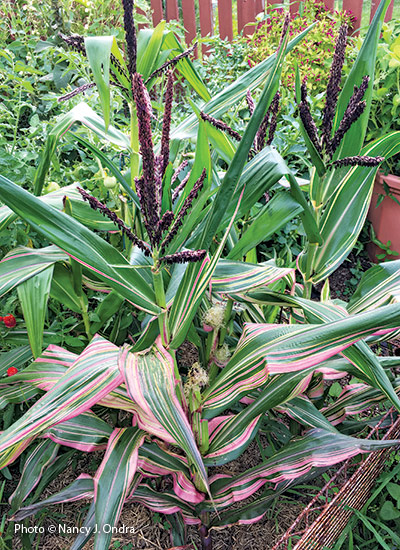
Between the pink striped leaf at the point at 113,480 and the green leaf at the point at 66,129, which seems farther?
the green leaf at the point at 66,129

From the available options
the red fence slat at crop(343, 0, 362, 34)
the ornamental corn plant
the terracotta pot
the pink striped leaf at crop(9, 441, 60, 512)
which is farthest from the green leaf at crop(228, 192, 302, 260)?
the red fence slat at crop(343, 0, 362, 34)

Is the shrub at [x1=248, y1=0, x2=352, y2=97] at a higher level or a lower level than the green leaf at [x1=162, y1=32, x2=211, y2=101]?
lower

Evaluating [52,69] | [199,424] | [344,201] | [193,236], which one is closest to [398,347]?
[344,201]

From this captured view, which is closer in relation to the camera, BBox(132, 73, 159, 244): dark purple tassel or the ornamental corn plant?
BBox(132, 73, 159, 244): dark purple tassel

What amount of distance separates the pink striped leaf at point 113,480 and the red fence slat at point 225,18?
3952mm

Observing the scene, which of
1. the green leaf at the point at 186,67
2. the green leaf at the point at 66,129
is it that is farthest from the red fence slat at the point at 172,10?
the green leaf at the point at 66,129

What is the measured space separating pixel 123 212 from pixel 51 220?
50 cm

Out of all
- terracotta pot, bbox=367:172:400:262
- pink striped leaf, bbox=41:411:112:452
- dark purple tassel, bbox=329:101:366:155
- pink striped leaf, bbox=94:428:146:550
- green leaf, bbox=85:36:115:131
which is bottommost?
terracotta pot, bbox=367:172:400:262

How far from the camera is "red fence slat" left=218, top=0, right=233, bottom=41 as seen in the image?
4020mm

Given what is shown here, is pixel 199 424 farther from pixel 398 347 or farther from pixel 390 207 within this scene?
pixel 390 207

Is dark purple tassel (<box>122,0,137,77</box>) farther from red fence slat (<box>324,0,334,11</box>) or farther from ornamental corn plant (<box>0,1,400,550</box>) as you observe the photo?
red fence slat (<box>324,0,334,11</box>)

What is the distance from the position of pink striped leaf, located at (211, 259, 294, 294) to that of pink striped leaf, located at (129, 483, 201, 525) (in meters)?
0.55

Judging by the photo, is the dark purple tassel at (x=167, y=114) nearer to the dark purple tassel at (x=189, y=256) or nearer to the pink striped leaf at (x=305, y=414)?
the dark purple tassel at (x=189, y=256)

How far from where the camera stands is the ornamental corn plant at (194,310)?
0.79 meters
